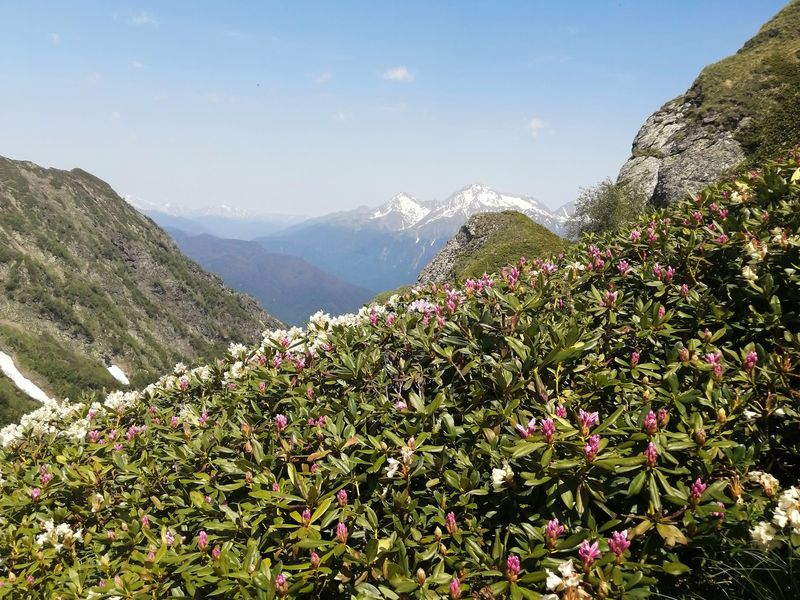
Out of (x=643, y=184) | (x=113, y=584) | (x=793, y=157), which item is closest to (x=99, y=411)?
(x=113, y=584)

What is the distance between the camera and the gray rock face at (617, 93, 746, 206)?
89.0 feet

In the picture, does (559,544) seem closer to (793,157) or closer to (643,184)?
(793,157)

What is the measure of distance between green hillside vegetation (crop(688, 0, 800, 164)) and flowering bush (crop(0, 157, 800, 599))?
21.6m

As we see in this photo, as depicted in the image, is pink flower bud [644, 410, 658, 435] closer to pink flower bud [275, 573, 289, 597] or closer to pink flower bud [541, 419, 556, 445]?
pink flower bud [541, 419, 556, 445]

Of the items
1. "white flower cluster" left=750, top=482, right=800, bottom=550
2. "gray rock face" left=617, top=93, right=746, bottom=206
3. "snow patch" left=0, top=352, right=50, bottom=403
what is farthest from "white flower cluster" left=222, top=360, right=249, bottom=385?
"snow patch" left=0, top=352, right=50, bottom=403

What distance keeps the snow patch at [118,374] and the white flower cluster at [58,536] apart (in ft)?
453

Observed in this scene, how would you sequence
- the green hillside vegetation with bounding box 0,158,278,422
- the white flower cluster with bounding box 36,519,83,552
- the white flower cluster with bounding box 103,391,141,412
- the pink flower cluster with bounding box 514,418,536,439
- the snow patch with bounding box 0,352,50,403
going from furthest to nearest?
the green hillside vegetation with bounding box 0,158,278,422, the snow patch with bounding box 0,352,50,403, the white flower cluster with bounding box 103,391,141,412, the white flower cluster with bounding box 36,519,83,552, the pink flower cluster with bounding box 514,418,536,439

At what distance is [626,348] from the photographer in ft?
14.8

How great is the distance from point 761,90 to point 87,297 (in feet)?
541

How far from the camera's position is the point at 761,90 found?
31.3 m

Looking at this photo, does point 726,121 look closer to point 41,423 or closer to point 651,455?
point 651,455

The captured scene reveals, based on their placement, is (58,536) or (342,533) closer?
(342,533)

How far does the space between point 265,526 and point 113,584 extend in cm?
121

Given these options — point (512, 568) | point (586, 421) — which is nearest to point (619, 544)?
point (512, 568)
